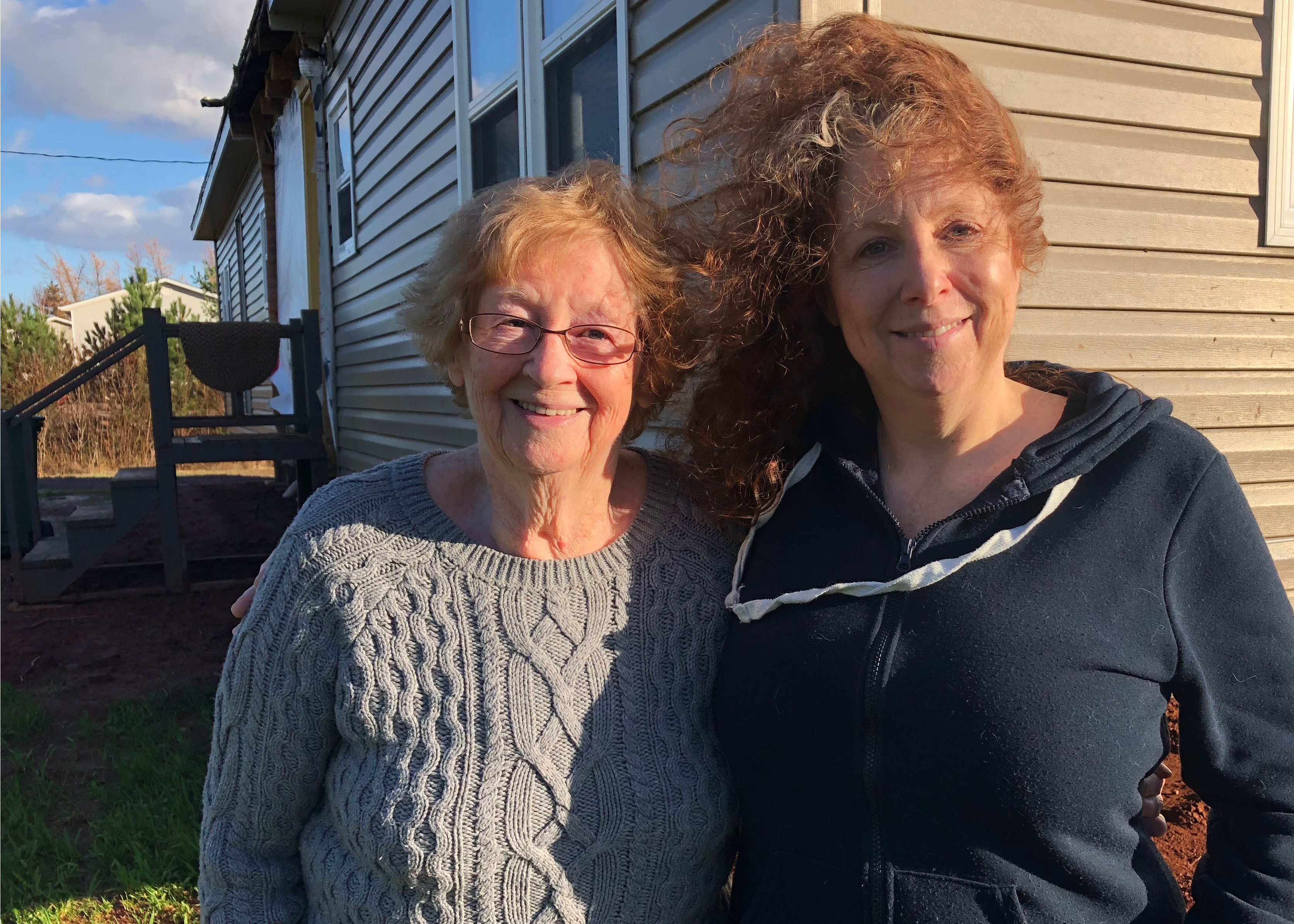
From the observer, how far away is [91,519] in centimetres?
647

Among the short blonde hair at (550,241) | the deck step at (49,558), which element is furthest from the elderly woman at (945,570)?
the deck step at (49,558)

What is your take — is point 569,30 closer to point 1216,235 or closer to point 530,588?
point 1216,235

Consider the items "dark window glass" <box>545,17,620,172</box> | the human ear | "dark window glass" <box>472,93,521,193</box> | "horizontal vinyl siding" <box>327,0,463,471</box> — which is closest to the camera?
the human ear

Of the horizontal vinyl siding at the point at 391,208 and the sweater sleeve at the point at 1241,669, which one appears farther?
the horizontal vinyl siding at the point at 391,208

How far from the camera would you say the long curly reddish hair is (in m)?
1.54

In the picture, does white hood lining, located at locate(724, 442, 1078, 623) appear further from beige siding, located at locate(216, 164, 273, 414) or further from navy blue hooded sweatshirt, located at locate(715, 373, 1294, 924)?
beige siding, located at locate(216, 164, 273, 414)

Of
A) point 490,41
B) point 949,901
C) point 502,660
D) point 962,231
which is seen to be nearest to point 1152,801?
point 949,901

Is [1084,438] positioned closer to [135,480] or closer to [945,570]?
[945,570]

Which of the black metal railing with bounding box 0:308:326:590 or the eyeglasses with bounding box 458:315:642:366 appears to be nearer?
the eyeglasses with bounding box 458:315:642:366

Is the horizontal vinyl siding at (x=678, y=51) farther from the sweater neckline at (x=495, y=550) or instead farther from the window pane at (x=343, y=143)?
the window pane at (x=343, y=143)

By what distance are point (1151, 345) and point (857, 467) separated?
248 cm

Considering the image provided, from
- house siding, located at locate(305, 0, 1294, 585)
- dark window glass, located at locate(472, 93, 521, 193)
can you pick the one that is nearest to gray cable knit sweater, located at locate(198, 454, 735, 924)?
house siding, located at locate(305, 0, 1294, 585)

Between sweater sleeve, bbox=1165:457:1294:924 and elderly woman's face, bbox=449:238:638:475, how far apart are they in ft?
3.15

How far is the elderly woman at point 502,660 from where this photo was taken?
4.97 feet
